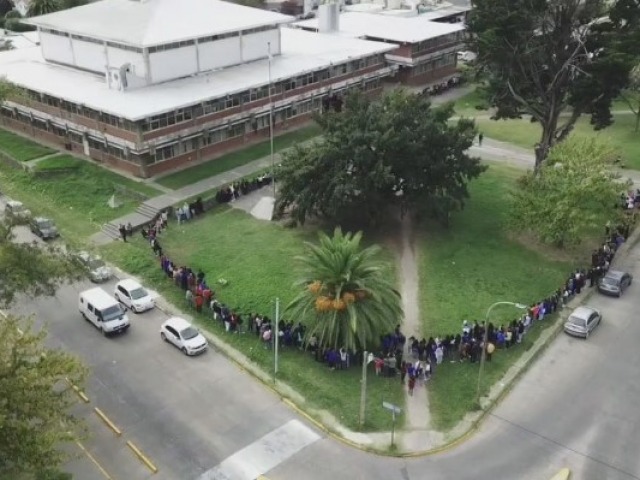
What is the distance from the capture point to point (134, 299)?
112ft

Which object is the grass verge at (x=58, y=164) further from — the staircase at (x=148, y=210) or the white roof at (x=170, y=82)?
the staircase at (x=148, y=210)

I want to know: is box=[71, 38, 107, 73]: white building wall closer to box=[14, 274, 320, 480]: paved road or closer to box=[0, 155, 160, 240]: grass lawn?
box=[0, 155, 160, 240]: grass lawn

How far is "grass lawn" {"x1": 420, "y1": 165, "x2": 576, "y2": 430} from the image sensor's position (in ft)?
94.4

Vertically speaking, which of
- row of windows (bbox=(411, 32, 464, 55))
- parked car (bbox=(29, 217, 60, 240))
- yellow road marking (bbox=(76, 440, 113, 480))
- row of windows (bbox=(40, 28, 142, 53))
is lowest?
parked car (bbox=(29, 217, 60, 240))

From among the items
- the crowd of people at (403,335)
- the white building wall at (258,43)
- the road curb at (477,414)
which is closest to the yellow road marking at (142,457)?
the road curb at (477,414)

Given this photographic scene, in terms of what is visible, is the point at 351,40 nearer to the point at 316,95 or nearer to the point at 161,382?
the point at 316,95

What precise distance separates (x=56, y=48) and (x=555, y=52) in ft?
134

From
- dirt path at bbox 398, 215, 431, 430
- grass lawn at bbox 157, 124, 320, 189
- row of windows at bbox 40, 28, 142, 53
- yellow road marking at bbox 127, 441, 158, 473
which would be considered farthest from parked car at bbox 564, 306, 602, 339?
row of windows at bbox 40, 28, 142, 53

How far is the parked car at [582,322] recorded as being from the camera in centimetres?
3219

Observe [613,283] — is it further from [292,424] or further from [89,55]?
[89,55]

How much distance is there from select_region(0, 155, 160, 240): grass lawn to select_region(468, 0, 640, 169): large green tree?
24.5 metres

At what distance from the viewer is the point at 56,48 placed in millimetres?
59000

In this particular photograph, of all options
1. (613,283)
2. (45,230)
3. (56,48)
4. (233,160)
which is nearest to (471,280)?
(613,283)

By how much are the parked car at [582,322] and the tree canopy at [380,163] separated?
9.82 m
